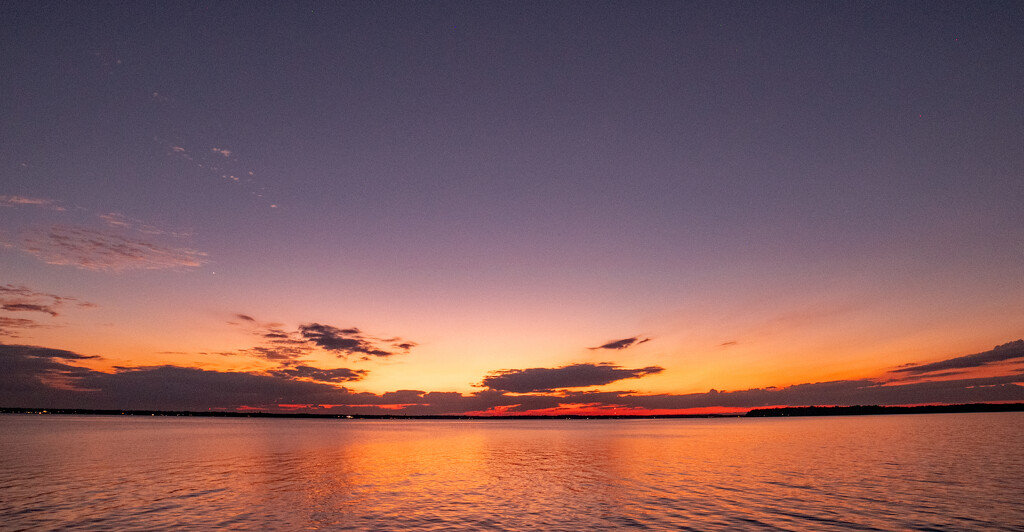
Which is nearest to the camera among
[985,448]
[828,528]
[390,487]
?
[828,528]

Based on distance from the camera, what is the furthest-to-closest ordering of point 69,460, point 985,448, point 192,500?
1. point 985,448
2. point 69,460
3. point 192,500

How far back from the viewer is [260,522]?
90.0ft

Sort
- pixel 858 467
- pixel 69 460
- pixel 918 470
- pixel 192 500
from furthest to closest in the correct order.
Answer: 1. pixel 69 460
2. pixel 858 467
3. pixel 918 470
4. pixel 192 500

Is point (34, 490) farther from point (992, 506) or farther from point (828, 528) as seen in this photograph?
point (992, 506)

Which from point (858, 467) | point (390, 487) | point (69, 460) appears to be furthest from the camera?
point (69, 460)

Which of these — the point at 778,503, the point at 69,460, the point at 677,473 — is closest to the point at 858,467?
the point at 677,473

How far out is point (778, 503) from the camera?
3256cm

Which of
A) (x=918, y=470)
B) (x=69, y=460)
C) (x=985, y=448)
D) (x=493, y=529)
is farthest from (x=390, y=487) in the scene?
(x=985, y=448)

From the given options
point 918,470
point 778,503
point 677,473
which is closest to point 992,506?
point 778,503

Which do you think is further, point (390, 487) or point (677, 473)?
point (677, 473)

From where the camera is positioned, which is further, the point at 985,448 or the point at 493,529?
the point at 985,448

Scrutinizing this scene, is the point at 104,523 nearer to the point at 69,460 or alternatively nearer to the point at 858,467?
the point at 69,460

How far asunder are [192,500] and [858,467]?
189 feet

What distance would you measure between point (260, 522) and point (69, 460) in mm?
46976
